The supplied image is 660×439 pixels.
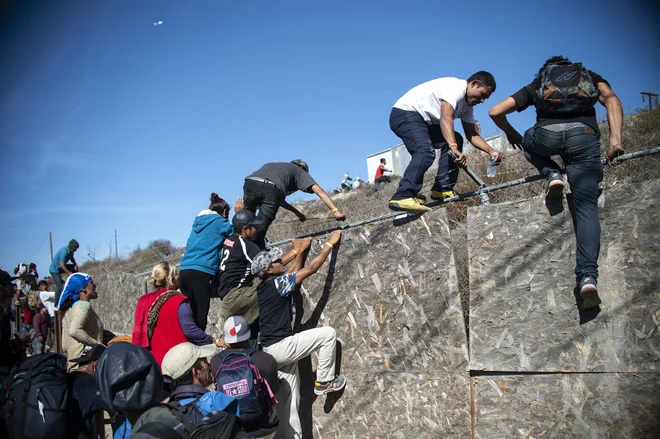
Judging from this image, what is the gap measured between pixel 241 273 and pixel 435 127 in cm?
263

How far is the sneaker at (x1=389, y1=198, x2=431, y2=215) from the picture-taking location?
14.6 ft

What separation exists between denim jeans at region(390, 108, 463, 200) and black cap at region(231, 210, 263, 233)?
1.73 meters

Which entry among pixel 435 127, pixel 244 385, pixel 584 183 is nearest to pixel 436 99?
pixel 435 127

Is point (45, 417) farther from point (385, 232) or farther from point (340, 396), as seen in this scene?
point (385, 232)

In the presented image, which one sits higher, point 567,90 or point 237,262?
point 567,90

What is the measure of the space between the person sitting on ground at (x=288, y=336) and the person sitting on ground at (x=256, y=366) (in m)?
0.37

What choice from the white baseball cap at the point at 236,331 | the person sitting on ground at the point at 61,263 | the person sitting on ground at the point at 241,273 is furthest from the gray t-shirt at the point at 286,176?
the person sitting on ground at the point at 61,263

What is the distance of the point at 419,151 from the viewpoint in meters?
4.63

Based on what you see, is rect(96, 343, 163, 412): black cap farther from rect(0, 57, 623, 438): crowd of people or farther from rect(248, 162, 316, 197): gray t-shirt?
rect(248, 162, 316, 197): gray t-shirt

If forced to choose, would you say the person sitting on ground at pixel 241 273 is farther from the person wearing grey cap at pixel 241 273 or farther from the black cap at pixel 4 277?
the black cap at pixel 4 277

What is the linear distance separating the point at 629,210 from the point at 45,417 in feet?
14.4

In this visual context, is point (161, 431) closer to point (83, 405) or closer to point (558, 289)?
point (83, 405)

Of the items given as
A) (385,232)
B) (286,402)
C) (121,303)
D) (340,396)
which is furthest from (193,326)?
(121,303)

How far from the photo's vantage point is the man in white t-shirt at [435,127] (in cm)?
451
